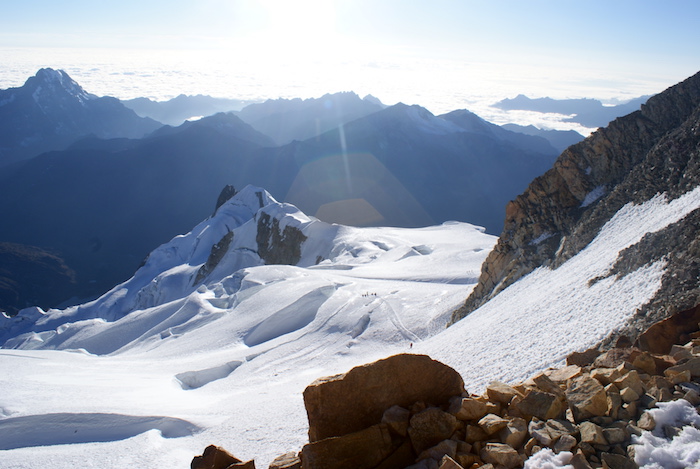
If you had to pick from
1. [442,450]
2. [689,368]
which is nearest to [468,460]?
[442,450]

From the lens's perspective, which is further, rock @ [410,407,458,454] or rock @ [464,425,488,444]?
rock @ [410,407,458,454]

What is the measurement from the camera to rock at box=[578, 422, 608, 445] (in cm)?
507

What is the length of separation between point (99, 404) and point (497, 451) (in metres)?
14.1

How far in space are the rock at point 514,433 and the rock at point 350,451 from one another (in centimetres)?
138

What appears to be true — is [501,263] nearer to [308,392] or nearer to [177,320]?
[308,392]

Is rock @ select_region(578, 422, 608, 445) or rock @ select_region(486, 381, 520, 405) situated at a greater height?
rock @ select_region(578, 422, 608, 445)

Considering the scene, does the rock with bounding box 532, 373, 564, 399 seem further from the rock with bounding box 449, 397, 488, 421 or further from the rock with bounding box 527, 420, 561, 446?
the rock with bounding box 449, 397, 488, 421

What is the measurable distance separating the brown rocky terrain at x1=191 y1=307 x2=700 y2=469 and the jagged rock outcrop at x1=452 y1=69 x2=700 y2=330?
662 centimetres

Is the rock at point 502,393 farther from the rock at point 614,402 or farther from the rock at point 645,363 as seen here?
the rock at point 645,363

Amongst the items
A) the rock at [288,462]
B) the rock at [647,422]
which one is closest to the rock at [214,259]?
the rock at [288,462]

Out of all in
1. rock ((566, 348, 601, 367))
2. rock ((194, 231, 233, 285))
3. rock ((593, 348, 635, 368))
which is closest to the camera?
rock ((593, 348, 635, 368))

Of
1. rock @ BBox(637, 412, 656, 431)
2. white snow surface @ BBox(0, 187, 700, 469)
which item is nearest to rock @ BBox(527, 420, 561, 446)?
rock @ BBox(637, 412, 656, 431)

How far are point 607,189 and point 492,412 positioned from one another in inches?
681

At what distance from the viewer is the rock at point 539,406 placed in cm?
574
